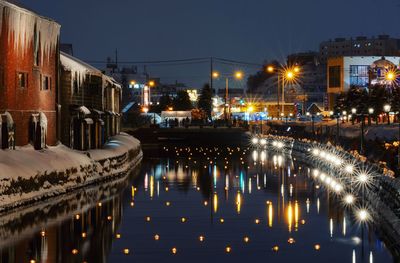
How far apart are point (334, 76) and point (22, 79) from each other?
108 metres

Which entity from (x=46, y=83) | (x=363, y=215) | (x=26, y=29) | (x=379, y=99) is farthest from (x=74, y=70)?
(x=379, y=99)

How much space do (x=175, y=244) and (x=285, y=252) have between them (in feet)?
9.61

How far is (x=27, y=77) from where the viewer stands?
127 feet

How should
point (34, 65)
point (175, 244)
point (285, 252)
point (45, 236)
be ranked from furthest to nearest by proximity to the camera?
point (34, 65) < point (45, 236) < point (175, 244) < point (285, 252)

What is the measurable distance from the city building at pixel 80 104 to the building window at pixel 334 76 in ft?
282

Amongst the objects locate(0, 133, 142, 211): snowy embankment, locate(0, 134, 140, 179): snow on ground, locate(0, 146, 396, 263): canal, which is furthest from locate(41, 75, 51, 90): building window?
locate(0, 146, 396, 263): canal

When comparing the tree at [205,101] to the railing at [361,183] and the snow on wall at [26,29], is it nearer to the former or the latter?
the railing at [361,183]

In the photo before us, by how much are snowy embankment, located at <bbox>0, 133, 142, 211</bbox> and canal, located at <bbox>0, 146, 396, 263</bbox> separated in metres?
0.70

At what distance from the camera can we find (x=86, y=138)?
4925 cm

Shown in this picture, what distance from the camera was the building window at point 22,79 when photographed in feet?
124

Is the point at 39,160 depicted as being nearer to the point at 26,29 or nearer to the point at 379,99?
the point at 26,29

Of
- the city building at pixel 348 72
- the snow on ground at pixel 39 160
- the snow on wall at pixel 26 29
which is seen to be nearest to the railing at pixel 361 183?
the snow on ground at pixel 39 160

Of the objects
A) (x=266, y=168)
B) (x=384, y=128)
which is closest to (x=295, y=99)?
(x=384, y=128)

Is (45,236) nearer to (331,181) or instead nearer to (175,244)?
(175,244)
